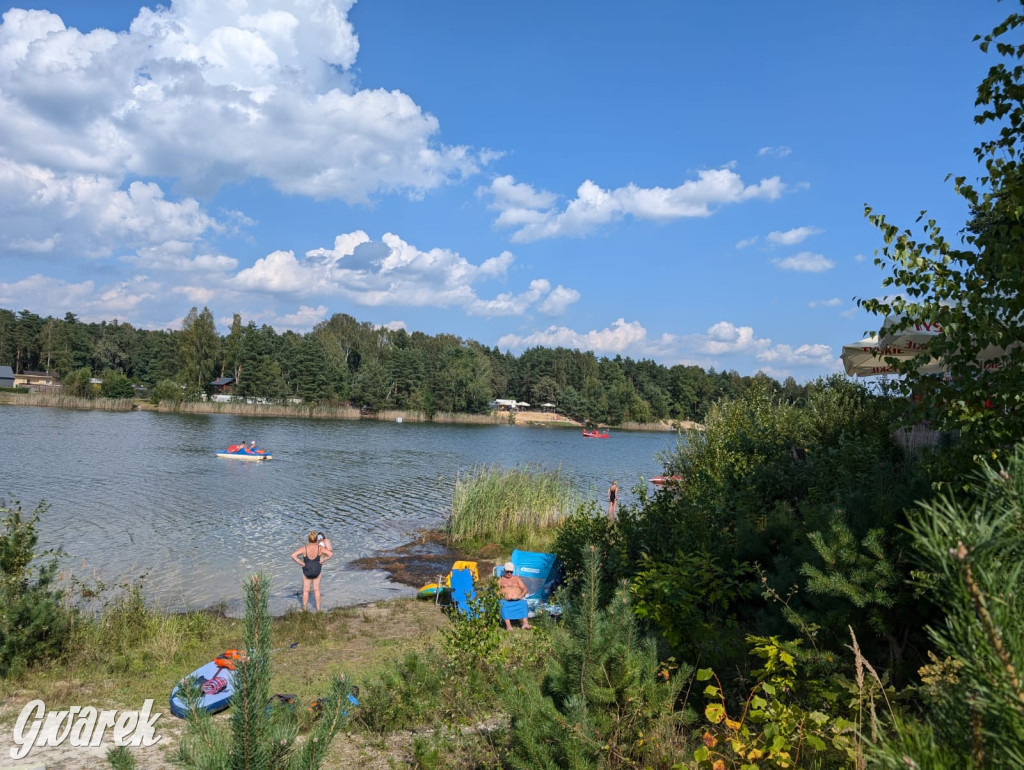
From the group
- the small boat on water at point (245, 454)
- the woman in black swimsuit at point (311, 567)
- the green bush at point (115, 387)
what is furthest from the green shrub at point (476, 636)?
the green bush at point (115, 387)

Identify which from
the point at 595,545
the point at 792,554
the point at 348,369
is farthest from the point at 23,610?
the point at 348,369

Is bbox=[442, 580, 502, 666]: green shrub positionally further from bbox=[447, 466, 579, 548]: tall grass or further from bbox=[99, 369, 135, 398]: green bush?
bbox=[99, 369, 135, 398]: green bush

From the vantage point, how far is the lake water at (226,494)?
611 inches

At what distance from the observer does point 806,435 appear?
36.0 ft

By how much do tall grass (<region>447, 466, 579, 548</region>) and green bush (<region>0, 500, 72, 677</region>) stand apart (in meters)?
11.7

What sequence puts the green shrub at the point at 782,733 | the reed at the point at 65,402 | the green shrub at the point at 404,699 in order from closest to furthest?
the green shrub at the point at 782,733 → the green shrub at the point at 404,699 → the reed at the point at 65,402

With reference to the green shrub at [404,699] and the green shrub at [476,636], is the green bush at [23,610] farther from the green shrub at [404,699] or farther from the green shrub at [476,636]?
the green shrub at [476,636]

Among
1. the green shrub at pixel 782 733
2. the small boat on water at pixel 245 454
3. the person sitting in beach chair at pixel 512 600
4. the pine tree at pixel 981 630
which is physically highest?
the pine tree at pixel 981 630

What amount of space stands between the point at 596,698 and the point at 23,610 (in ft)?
23.8

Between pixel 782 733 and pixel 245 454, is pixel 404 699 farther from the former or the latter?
pixel 245 454

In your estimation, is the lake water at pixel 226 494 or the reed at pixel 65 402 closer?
the lake water at pixel 226 494

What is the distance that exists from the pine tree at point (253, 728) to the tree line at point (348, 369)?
68.9m

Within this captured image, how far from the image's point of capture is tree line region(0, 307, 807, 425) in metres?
86.5

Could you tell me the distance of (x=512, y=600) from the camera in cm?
1083
